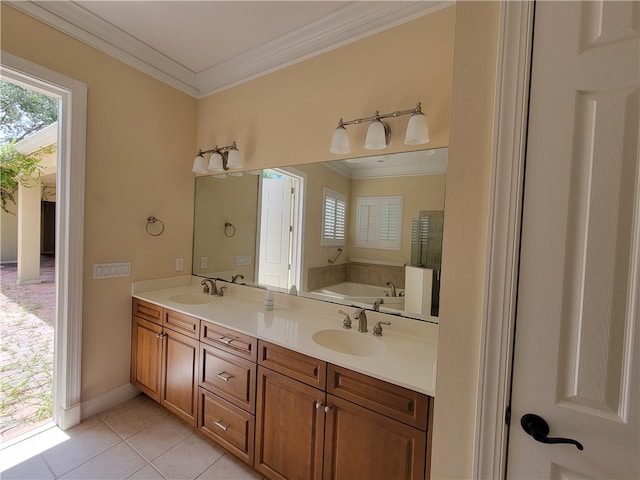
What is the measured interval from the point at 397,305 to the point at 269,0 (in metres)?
1.97

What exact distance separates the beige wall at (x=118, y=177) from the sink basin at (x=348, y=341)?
1.65 meters

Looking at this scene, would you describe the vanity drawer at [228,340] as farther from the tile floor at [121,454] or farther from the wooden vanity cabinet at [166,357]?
the tile floor at [121,454]

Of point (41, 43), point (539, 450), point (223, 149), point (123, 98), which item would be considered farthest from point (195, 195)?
point (539, 450)

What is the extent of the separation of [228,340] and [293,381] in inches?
19.6

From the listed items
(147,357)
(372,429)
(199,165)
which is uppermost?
(199,165)

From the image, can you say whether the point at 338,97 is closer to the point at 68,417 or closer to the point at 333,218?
the point at 333,218

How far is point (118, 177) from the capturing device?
6.93 feet

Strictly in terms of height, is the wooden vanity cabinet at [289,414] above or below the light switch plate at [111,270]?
below

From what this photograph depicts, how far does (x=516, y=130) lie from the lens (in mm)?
771

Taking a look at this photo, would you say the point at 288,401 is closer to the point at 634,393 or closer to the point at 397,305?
A: the point at 397,305

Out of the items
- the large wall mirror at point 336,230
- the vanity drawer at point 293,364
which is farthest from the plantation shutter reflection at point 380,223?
the vanity drawer at point 293,364

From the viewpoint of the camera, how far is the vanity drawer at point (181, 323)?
1.83 metres

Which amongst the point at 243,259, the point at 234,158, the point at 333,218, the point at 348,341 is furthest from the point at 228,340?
the point at 234,158

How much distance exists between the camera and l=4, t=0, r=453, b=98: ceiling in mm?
1667
